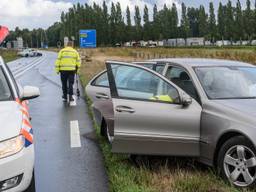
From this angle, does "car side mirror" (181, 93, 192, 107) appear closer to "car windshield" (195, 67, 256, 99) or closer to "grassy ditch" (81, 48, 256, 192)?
"car windshield" (195, 67, 256, 99)

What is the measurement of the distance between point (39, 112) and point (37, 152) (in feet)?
14.4

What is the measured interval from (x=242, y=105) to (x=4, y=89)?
2.81 meters

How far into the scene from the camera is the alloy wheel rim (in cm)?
495

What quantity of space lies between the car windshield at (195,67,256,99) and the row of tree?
314ft

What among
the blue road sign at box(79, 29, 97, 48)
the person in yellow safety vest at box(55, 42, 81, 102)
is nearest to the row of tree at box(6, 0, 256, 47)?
the blue road sign at box(79, 29, 97, 48)

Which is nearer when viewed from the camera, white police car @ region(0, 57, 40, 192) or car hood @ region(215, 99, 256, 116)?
white police car @ region(0, 57, 40, 192)

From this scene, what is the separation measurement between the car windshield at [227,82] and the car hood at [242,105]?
181mm

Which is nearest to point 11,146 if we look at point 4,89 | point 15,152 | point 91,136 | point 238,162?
point 15,152

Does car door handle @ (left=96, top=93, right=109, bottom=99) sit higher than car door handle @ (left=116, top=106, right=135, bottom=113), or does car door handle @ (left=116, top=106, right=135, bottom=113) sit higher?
car door handle @ (left=96, top=93, right=109, bottom=99)

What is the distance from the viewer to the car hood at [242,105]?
517cm

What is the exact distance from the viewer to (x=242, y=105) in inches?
212

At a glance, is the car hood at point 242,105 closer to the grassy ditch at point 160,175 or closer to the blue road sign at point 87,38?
the grassy ditch at point 160,175

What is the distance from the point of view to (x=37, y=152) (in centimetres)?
722

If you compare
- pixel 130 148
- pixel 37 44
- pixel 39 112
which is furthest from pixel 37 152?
pixel 37 44
